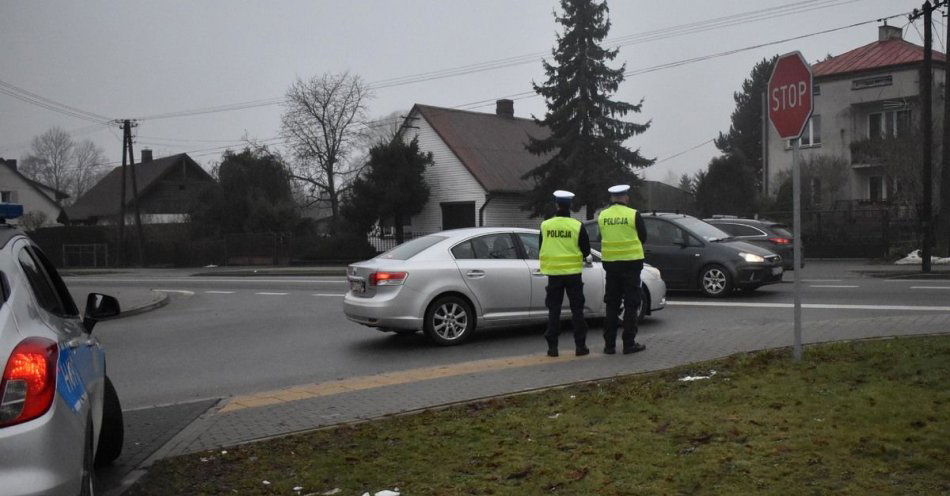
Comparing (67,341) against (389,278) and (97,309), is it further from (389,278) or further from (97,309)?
(389,278)

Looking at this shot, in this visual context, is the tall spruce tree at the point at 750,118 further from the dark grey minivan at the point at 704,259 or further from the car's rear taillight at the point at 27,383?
the car's rear taillight at the point at 27,383

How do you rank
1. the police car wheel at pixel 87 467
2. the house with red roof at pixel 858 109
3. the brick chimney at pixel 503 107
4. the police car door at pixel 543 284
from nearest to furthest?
the police car wheel at pixel 87 467 < the police car door at pixel 543 284 < the house with red roof at pixel 858 109 < the brick chimney at pixel 503 107

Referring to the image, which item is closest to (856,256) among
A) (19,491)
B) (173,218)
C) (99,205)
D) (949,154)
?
(949,154)

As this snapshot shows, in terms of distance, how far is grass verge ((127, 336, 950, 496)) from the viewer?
15.4 ft

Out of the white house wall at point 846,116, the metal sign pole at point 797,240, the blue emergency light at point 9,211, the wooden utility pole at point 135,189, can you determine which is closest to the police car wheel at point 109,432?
the blue emergency light at point 9,211

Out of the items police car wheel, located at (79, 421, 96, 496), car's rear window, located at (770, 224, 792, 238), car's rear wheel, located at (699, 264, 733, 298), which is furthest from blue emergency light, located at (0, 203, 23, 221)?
car's rear window, located at (770, 224, 792, 238)

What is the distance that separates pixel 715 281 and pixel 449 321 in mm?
6775

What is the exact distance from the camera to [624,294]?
957cm

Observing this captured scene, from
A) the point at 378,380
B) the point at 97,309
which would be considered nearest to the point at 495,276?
the point at 378,380

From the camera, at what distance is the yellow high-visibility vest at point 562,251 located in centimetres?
943

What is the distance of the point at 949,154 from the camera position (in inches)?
979

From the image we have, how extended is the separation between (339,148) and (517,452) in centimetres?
4743

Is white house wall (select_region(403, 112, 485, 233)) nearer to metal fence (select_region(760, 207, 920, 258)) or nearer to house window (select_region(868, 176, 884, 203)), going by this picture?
metal fence (select_region(760, 207, 920, 258))

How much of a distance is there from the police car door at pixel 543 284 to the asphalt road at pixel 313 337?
423mm
